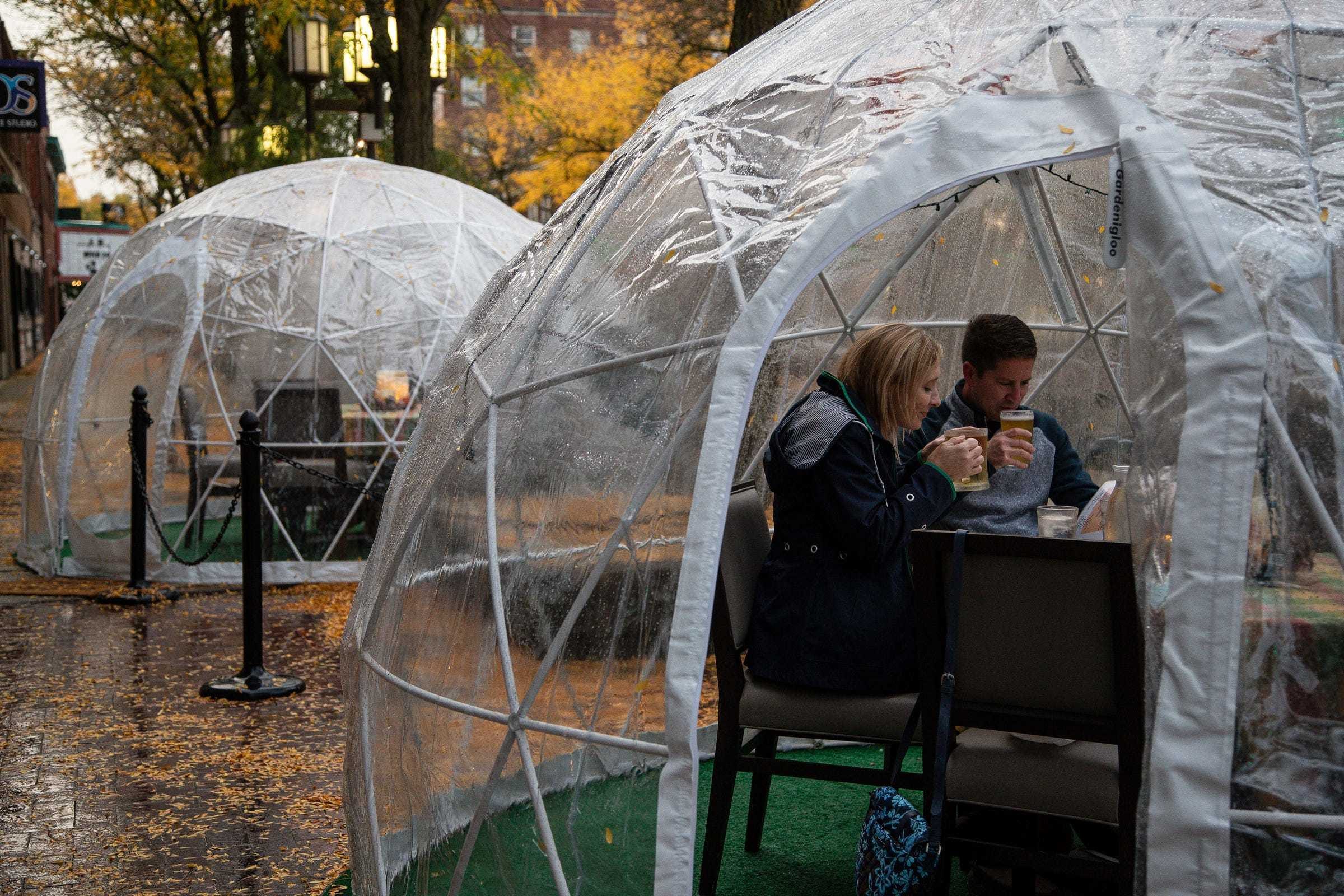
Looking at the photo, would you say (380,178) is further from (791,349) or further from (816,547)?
(816,547)

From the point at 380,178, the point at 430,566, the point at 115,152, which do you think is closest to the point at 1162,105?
the point at 430,566

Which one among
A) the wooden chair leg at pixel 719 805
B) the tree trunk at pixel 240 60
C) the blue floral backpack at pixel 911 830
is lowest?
the wooden chair leg at pixel 719 805

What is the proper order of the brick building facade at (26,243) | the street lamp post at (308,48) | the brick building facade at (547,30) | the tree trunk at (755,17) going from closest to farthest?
1. the tree trunk at (755,17)
2. the street lamp post at (308,48)
3. the brick building facade at (26,243)
4. the brick building facade at (547,30)

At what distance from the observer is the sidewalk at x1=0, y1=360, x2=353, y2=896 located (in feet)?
15.7

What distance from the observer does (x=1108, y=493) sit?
4.27 m

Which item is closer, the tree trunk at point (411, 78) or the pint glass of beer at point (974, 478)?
the pint glass of beer at point (974, 478)

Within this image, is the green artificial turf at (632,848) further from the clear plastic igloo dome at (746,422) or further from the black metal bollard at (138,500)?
the black metal bollard at (138,500)

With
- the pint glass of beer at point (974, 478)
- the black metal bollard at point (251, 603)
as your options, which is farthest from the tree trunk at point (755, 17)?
the pint glass of beer at point (974, 478)

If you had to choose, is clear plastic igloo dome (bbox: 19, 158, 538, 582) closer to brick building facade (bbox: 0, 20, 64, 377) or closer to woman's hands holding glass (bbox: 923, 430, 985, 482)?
woman's hands holding glass (bbox: 923, 430, 985, 482)

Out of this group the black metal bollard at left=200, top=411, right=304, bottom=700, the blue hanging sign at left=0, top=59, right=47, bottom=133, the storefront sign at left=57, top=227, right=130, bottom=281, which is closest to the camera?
the black metal bollard at left=200, top=411, right=304, bottom=700

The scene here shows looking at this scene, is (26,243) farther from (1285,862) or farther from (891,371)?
(1285,862)

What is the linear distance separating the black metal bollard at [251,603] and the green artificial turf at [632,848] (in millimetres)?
2520

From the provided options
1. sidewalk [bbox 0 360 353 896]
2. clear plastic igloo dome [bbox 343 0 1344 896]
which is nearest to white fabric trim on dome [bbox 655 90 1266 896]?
clear plastic igloo dome [bbox 343 0 1344 896]

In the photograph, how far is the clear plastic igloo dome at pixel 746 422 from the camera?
9.56 feet
